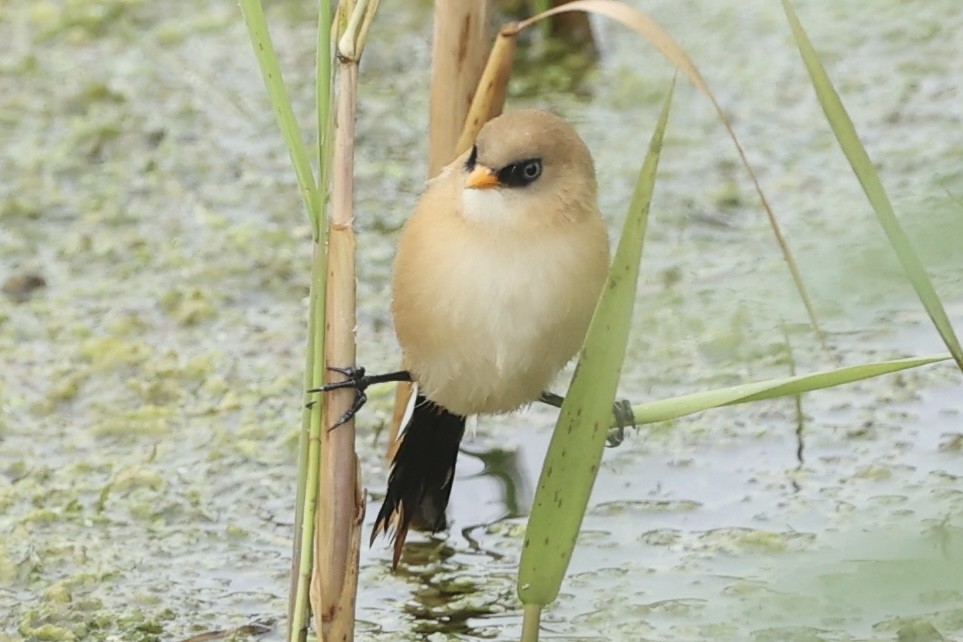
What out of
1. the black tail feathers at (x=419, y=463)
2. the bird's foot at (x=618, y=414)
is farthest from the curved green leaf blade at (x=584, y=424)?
the black tail feathers at (x=419, y=463)

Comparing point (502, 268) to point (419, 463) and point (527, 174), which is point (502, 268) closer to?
point (527, 174)

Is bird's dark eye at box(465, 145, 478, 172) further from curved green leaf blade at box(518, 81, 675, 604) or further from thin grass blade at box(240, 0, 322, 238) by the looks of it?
curved green leaf blade at box(518, 81, 675, 604)

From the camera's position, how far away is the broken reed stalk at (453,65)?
117 inches

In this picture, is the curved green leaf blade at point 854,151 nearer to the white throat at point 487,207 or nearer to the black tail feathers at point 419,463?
the white throat at point 487,207

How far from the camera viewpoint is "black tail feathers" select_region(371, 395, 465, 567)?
113 inches

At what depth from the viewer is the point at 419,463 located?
9.47 ft

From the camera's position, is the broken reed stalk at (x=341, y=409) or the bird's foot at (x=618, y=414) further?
the bird's foot at (x=618, y=414)

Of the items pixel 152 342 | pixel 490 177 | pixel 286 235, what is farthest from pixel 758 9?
pixel 490 177

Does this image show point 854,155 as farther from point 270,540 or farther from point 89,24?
point 89,24

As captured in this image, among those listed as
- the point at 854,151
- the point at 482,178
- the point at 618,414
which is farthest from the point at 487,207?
the point at 854,151

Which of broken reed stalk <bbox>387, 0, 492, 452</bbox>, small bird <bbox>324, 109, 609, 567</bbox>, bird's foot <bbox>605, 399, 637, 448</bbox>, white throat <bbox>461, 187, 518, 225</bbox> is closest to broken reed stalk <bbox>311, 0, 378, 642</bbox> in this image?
small bird <bbox>324, 109, 609, 567</bbox>

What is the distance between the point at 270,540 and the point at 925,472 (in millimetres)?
1258

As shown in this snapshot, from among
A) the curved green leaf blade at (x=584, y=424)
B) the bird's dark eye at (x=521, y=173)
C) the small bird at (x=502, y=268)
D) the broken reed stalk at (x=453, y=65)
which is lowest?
the curved green leaf blade at (x=584, y=424)

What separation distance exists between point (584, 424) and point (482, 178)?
1.76 feet
